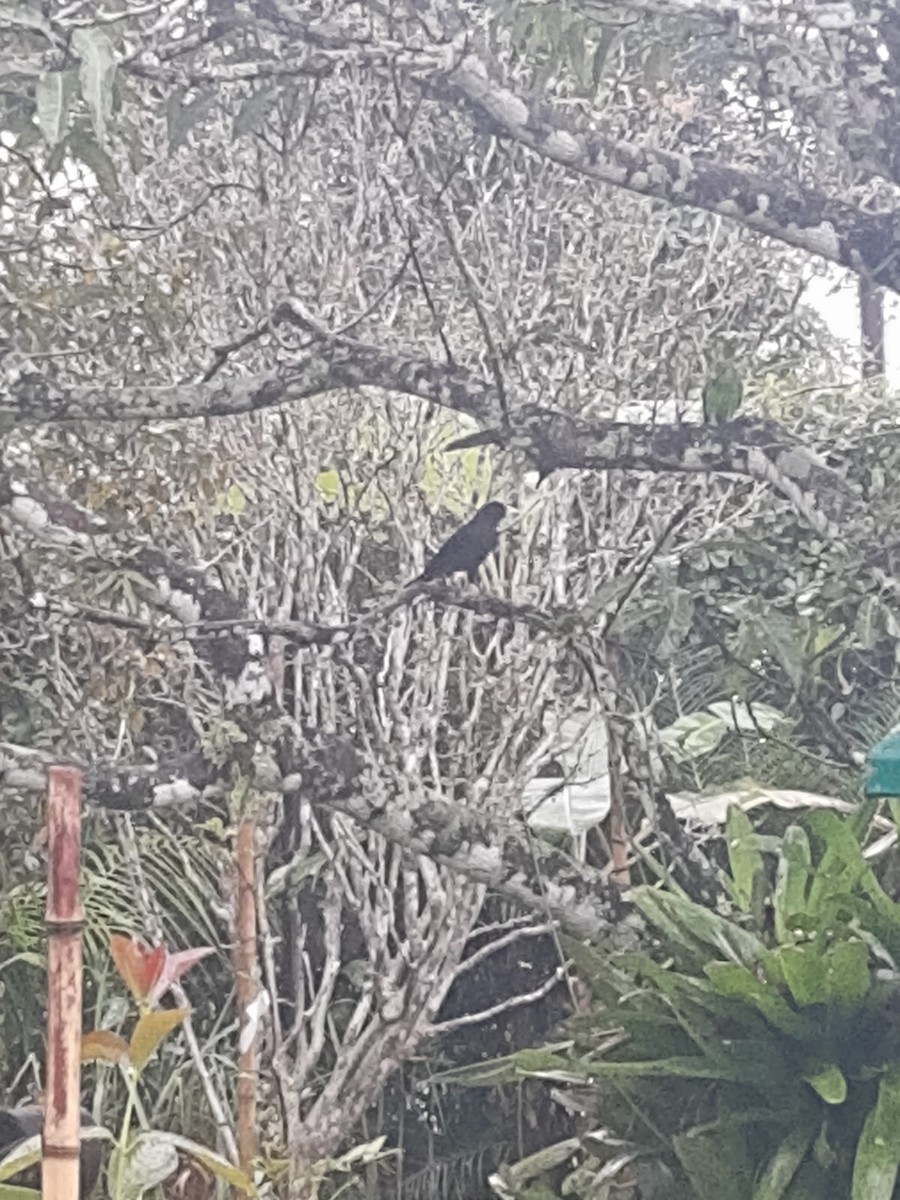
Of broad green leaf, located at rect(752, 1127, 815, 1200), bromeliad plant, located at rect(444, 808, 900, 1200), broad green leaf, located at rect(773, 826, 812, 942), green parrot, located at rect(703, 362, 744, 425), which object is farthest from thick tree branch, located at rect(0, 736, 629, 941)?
green parrot, located at rect(703, 362, 744, 425)

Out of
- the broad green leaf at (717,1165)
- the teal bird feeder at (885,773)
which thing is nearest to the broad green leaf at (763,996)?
the broad green leaf at (717,1165)

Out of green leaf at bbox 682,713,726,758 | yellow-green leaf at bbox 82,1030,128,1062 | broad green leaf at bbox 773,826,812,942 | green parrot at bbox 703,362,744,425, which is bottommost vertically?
yellow-green leaf at bbox 82,1030,128,1062

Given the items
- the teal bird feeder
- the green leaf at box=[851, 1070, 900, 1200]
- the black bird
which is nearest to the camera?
the teal bird feeder

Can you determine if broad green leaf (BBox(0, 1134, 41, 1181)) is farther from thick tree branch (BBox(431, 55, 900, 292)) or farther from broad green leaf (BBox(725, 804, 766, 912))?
thick tree branch (BBox(431, 55, 900, 292))

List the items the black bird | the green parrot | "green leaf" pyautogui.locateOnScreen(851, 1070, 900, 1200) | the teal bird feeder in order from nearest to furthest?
1. the teal bird feeder
2. "green leaf" pyautogui.locateOnScreen(851, 1070, 900, 1200)
3. the green parrot
4. the black bird

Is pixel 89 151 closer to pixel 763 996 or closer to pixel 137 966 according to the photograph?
pixel 137 966

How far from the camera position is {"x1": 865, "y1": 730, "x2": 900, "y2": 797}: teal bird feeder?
2.90ft

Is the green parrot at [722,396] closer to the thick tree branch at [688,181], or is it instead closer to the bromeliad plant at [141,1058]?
the thick tree branch at [688,181]

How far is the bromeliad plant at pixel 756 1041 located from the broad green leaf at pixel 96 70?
32.7 inches

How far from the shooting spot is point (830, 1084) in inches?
43.9

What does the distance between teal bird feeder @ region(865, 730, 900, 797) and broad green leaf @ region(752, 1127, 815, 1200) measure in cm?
41

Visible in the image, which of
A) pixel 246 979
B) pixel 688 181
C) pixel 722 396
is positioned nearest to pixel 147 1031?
pixel 246 979

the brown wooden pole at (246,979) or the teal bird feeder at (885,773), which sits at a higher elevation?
the teal bird feeder at (885,773)

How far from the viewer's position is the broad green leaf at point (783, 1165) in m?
1.12
